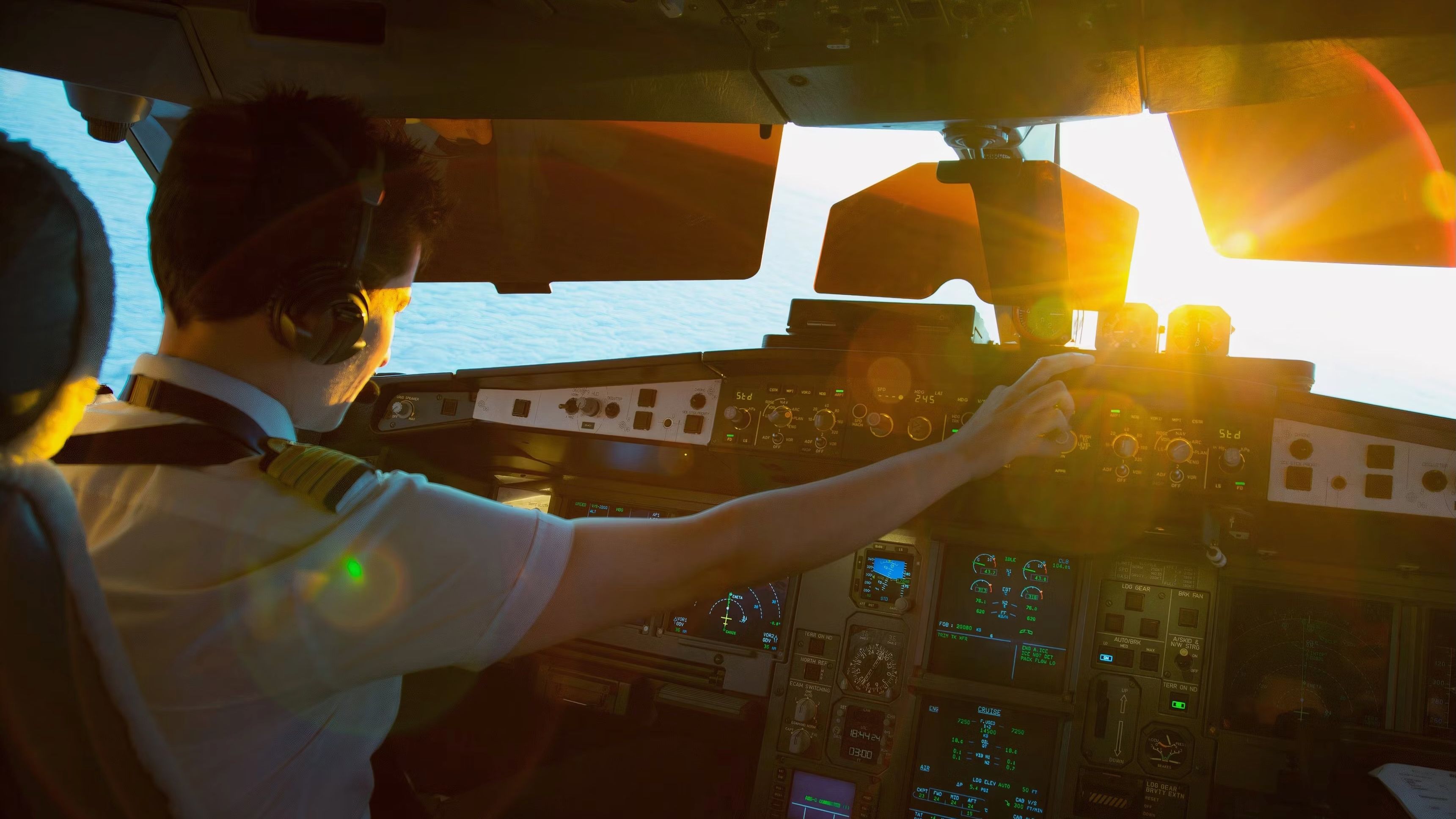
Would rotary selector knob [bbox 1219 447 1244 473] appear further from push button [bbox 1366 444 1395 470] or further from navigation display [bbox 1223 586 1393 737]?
navigation display [bbox 1223 586 1393 737]

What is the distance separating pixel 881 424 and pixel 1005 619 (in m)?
0.57

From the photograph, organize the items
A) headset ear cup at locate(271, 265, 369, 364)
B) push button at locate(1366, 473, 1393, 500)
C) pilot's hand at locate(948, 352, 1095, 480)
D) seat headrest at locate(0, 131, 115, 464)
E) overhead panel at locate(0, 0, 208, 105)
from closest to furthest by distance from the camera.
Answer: seat headrest at locate(0, 131, 115, 464), headset ear cup at locate(271, 265, 369, 364), pilot's hand at locate(948, 352, 1095, 480), overhead panel at locate(0, 0, 208, 105), push button at locate(1366, 473, 1393, 500)

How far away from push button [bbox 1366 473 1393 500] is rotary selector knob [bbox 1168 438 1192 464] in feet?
0.96

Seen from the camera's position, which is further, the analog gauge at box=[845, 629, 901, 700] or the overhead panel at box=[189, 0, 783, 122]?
the analog gauge at box=[845, 629, 901, 700]

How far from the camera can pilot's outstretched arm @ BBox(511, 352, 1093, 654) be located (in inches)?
39.6

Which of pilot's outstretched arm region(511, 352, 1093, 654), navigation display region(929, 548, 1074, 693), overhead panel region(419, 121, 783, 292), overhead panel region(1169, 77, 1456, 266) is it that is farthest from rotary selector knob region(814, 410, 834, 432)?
pilot's outstretched arm region(511, 352, 1093, 654)

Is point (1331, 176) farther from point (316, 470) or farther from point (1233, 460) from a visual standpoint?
point (316, 470)

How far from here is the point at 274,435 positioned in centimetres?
111

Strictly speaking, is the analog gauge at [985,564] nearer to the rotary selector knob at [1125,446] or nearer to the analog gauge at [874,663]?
the analog gauge at [874,663]

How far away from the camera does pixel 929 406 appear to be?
2.02m

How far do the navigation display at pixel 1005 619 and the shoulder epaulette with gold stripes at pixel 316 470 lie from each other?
5.16 ft

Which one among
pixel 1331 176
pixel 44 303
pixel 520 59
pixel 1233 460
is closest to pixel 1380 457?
pixel 1233 460

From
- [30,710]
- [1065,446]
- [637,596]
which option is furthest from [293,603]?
[1065,446]

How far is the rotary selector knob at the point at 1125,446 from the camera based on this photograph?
184cm
